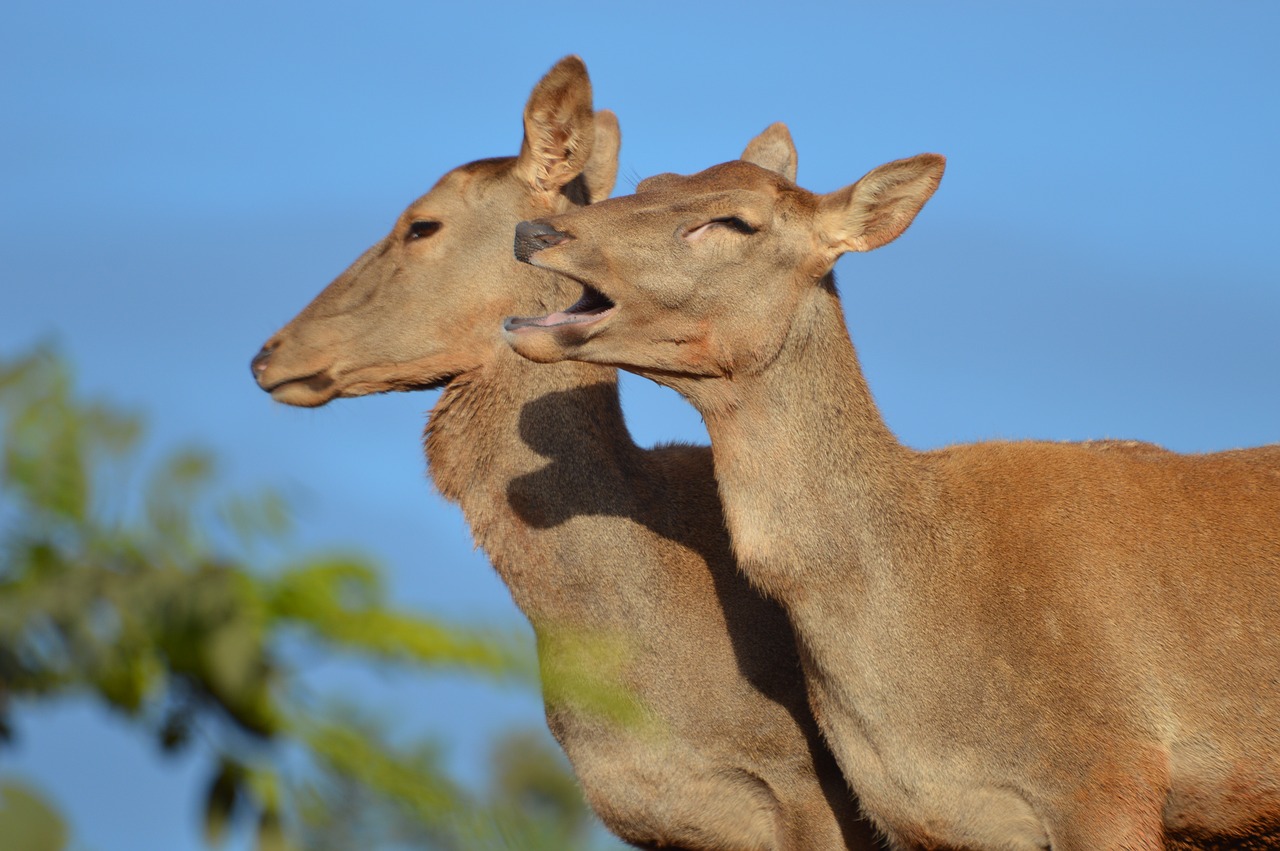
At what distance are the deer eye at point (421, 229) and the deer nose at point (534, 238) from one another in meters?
2.11

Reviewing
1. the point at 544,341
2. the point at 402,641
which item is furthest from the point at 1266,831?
the point at 402,641

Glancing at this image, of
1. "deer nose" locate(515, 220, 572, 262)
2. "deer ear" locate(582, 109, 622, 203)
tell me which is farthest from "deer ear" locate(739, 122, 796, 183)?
"deer nose" locate(515, 220, 572, 262)

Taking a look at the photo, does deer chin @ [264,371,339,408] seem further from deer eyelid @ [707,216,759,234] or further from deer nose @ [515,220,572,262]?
deer eyelid @ [707,216,759,234]

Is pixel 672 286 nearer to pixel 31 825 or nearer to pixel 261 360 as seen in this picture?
pixel 261 360

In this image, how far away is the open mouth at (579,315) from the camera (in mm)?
7246

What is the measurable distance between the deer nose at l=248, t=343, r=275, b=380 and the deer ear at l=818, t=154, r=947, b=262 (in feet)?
12.1

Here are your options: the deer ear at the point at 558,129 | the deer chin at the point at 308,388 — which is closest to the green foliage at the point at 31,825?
the deer chin at the point at 308,388

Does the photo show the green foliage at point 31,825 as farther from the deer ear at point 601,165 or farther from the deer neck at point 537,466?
the deer ear at point 601,165

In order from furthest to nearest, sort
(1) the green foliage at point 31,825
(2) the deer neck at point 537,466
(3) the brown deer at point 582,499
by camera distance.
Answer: (2) the deer neck at point 537,466
(3) the brown deer at point 582,499
(1) the green foliage at point 31,825

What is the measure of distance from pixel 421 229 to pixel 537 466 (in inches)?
70.4

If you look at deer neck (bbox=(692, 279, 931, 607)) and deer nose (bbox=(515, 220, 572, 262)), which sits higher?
deer nose (bbox=(515, 220, 572, 262))

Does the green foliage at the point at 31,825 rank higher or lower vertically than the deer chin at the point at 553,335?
lower

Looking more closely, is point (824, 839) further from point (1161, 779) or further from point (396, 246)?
point (396, 246)

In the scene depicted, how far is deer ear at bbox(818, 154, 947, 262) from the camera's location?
23.7 feet
